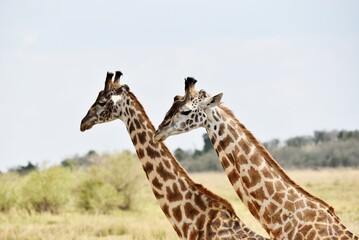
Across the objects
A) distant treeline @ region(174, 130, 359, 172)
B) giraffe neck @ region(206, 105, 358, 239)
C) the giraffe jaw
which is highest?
distant treeline @ region(174, 130, 359, 172)

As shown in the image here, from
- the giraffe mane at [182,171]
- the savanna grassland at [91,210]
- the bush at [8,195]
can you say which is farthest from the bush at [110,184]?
the giraffe mane at [182,171]

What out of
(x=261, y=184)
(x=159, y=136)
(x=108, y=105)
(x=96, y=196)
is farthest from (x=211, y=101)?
(x=96, y=196)

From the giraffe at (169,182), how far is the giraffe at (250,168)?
278 mm

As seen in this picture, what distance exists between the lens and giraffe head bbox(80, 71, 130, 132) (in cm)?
1145

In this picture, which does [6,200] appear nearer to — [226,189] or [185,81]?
[226,189]

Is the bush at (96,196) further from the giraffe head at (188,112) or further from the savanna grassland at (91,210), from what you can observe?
the giraffe head at (188,112)

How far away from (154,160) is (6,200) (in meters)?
Answer: 21.4

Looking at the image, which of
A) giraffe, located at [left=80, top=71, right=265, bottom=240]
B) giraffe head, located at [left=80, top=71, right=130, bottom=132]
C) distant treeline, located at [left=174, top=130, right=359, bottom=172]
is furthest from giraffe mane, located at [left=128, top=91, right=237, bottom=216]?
distant treeline, located at [left=174, top=130, right=359, bottom=172]

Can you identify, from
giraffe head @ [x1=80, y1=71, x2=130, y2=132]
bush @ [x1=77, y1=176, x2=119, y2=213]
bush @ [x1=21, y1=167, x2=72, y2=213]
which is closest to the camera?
giraffe head @ [x1=80, y1=71, x2=130, y2=132]

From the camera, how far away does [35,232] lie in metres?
21.4

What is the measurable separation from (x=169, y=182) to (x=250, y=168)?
1.12 metres

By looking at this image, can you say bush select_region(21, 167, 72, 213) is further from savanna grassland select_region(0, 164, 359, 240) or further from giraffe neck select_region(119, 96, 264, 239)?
giraffe neck select_region(119, 96, 264, 239)

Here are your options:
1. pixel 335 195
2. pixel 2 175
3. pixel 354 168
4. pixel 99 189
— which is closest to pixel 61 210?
pixel 99 189

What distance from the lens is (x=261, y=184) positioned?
10.1 meters
